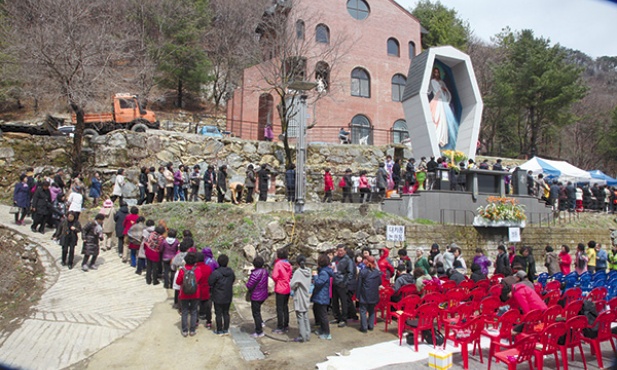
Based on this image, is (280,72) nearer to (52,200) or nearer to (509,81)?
(52,200)

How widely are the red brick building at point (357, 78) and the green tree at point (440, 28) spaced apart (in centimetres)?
839

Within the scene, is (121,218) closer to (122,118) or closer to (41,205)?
(41,205)

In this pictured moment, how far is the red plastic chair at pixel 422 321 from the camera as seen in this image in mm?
7180

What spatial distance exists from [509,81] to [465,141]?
18.0m

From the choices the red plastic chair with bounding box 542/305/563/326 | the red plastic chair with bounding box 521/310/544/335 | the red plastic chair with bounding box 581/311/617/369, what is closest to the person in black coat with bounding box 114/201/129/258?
the red plastic chair with bounding box 521/310/544/335

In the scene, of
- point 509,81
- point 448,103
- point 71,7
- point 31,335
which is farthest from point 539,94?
point 31,335

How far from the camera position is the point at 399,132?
1259 inches

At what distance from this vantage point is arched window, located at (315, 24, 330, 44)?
3047 cm

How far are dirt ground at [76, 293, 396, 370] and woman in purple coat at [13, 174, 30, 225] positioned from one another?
315 inches

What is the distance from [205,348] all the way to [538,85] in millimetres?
33319

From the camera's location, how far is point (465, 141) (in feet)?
66.4

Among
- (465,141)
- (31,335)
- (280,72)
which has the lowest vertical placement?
(31,335)

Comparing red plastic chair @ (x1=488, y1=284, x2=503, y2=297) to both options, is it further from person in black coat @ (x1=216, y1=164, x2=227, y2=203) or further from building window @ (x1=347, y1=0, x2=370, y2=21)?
building window @ (x1=347, y1=0, x2=370, y2=21)

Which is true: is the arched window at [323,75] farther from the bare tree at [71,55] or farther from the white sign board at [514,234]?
the white sign board at [514,234]
